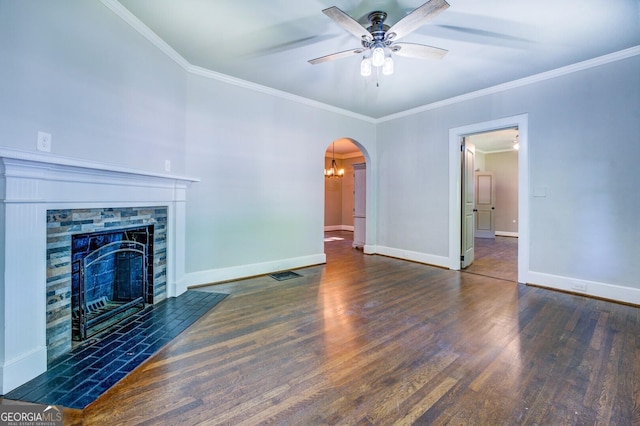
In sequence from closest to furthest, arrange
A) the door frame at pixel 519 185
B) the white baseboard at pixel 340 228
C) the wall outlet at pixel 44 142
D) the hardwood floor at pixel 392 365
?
the hardwood floor at pixel 392 365, the wall outlet at pixel 44 142, the door frame at pixel 519 185, the white baseboard at pixel 340 228

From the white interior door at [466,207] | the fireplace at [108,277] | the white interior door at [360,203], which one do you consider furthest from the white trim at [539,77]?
the fireplace at [108,277]

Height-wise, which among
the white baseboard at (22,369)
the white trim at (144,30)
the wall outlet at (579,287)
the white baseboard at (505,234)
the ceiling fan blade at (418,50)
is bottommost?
the white baseboard at (22,369)

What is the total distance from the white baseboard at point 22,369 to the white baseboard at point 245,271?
1.53 m

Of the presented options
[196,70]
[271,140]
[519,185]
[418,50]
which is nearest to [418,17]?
[418,50]

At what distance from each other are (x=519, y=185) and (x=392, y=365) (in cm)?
336

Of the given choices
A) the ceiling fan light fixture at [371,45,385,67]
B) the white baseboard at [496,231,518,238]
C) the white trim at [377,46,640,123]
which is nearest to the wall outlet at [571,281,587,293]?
the white trim at [377,46,640,123]

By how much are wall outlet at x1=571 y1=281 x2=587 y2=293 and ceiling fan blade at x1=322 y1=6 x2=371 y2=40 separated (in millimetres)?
3821

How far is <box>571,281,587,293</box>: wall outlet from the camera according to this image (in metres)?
3.36

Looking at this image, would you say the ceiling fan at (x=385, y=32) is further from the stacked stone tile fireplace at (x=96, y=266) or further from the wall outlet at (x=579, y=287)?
the wall outlet at (x=579, y=287)

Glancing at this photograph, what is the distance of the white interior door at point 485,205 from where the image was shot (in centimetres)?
856

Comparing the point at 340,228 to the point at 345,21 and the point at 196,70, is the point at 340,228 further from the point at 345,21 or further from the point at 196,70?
the point at 345,21

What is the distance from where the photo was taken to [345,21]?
84.8 inches

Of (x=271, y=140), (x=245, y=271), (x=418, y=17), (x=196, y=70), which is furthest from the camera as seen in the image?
(x=271, y=140)

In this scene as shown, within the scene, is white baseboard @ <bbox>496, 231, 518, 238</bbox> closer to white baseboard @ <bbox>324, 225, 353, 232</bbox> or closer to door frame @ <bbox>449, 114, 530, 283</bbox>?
white baseboard @ <bbox>324, 225, 353, 232</bbox>
